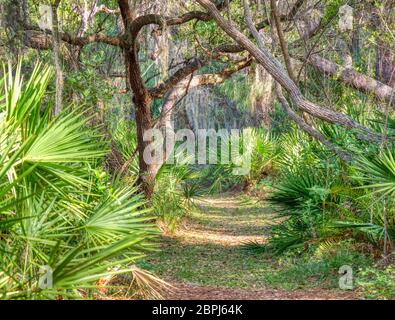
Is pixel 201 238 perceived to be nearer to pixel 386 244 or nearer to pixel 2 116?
pixel 386 244

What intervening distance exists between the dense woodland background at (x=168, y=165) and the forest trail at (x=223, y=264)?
59 mm

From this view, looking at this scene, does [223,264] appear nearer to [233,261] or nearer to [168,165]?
[233,261]

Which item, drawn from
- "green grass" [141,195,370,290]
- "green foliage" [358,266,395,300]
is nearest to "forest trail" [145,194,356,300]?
"green grass" [141,195,370,290]

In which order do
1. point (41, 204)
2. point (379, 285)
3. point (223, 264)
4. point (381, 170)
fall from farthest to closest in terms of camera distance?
point (223, 264), point (381, 170), point (379, 285), point (41, 204)

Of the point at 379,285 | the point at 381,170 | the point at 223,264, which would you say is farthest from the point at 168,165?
the point at 379,285

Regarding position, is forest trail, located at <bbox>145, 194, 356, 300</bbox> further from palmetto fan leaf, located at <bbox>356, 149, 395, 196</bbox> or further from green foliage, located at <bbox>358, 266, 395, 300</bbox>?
palmetto fan leaf, located at <bbox>356, 149, 395, 196</bbox>

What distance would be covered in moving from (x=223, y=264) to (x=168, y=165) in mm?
4448

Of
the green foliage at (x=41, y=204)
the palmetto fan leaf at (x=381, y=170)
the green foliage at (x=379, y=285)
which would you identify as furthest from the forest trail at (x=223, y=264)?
the green foliage at (x=41, y=204)

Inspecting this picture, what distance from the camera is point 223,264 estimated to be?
11.2m

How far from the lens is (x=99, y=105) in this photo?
1224cm

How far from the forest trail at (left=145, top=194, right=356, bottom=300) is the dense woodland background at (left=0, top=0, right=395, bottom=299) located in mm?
59

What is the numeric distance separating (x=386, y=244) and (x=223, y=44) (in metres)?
5.70

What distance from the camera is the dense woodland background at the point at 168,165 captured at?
20.5 feet
